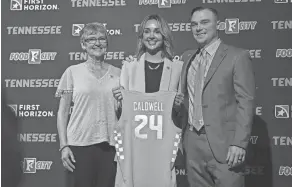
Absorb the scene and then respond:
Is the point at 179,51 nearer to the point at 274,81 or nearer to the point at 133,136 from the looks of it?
the point at 274,81

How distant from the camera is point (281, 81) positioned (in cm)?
369

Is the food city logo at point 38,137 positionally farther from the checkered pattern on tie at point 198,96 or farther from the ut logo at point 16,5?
the checkered pattern on tie at point 198,96

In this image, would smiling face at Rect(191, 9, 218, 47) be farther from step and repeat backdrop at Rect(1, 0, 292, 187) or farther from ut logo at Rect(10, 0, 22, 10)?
ut logo at Rect(10, 0, 22, 10)

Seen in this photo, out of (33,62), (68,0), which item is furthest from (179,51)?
(33,62)

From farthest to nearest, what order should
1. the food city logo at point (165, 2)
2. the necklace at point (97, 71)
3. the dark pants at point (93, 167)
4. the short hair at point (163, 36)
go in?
1. the food city logo at point (165, 2)
2. the necklace at point (97, 71)
3. the dark pants at point (93, 167)
4. the short hair at point (163, 36)

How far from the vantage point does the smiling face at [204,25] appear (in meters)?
2.55

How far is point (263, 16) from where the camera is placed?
3730mm

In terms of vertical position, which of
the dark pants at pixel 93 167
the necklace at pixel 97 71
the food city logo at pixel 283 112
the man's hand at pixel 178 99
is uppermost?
the necklace at pixel 97 71

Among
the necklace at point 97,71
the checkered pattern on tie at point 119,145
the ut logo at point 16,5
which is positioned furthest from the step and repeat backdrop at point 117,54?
the checkered pattern on tie at point 119,145

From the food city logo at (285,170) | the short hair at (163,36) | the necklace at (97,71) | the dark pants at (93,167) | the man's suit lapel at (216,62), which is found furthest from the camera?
the food city logo at (285,170)

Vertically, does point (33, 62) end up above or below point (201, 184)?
above

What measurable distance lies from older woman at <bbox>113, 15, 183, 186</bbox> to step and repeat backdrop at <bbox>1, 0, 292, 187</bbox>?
1184 mm

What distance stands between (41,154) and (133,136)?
1739 millimetres

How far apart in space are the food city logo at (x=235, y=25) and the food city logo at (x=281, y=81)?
53 centimetres
